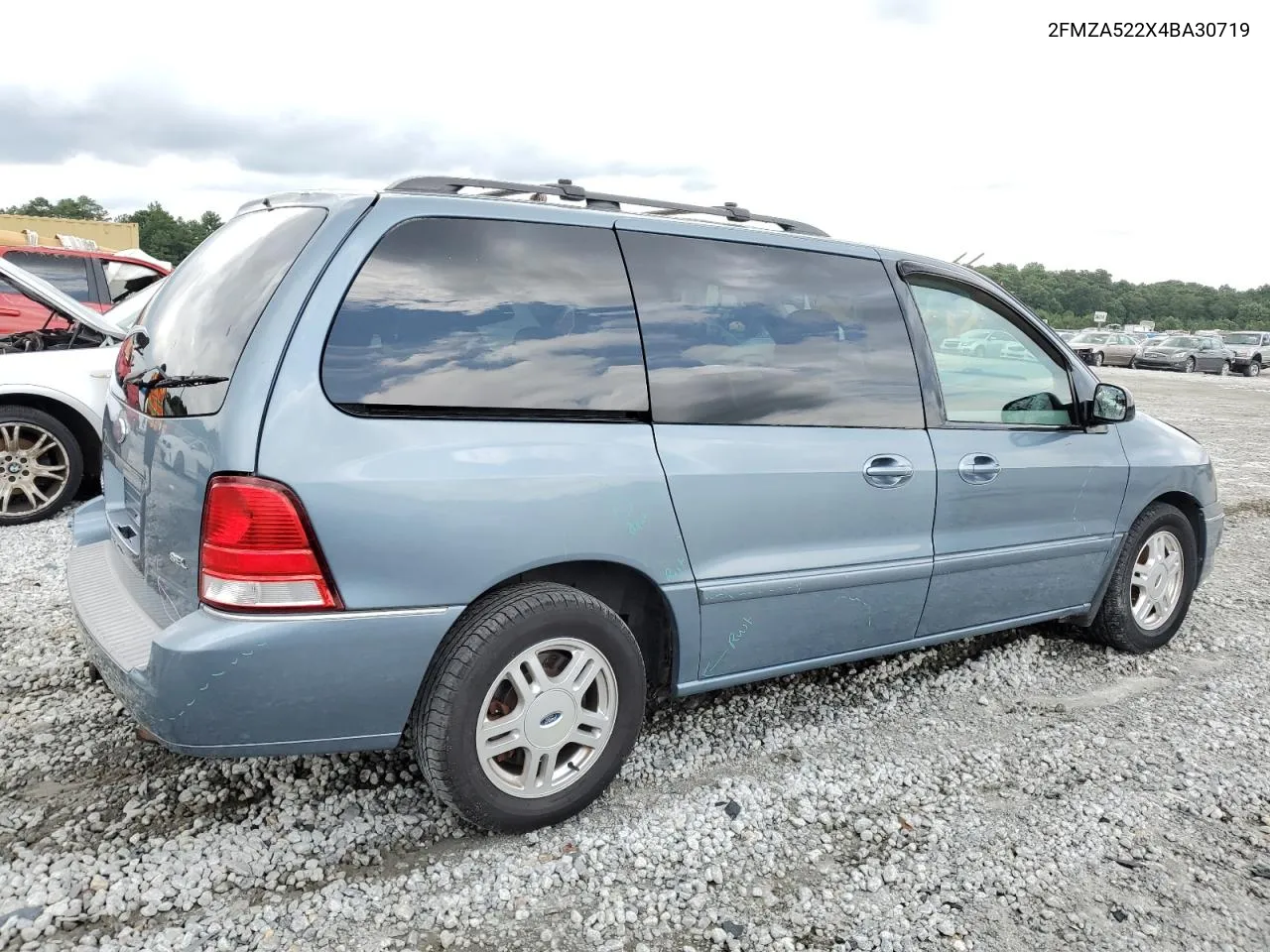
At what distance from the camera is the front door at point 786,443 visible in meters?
2.76

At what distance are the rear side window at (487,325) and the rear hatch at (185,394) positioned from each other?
22 centimetres

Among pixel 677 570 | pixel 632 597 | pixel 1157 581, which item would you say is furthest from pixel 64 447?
pixel 1157 581

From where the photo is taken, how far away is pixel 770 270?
307cm

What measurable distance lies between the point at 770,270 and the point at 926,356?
28.4 inches

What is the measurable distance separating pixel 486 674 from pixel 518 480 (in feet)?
1.66

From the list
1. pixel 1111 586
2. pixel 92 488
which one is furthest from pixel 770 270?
pixel 92 488

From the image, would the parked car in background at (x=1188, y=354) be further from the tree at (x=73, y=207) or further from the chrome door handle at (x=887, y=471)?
the tree at (x=73, y=207)

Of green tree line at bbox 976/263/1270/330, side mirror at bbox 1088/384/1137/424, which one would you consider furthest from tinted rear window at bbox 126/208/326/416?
green tree line at bbox 976/263/1270/330

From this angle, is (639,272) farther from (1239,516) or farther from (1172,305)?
(1172,305)

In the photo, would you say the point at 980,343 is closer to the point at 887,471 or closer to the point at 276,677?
the point at 887,471

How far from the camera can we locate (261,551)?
2150mm

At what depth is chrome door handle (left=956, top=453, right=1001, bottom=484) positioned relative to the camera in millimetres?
3342

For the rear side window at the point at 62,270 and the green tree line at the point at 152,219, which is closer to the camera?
the rear side window at the point at 62,270

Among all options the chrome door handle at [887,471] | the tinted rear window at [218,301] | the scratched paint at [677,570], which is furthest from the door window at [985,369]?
the tinted rear window at [218,301]
